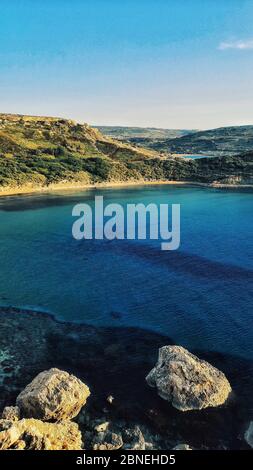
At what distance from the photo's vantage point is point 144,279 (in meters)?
46.5

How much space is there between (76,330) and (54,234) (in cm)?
3796

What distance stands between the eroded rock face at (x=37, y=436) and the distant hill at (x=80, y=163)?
105m

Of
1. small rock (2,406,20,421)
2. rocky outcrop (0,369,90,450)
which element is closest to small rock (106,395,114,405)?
rocky outcrop (0,369,90,450)

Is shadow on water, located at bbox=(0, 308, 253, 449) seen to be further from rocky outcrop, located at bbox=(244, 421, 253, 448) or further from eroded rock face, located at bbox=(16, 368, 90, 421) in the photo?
eroded rock face, located at bbox=(16, 368, 90, 421)

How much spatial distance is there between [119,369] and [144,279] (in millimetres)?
18628

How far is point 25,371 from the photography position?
2827 centimetres

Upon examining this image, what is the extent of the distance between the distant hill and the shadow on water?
92285mm

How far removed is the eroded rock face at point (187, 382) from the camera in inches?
971

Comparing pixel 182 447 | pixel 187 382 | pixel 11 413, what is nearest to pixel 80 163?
pixel 187 382

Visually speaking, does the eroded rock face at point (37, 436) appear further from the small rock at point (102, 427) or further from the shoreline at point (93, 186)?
the shoreline at point (93, 186)

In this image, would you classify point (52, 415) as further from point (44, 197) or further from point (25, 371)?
point (44, 197)

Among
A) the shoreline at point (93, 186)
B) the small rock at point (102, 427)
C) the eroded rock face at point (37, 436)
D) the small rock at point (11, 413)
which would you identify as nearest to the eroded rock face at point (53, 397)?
the small rock at point (11, 413)

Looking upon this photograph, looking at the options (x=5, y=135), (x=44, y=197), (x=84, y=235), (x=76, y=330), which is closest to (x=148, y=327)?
(x=76, y=330)
